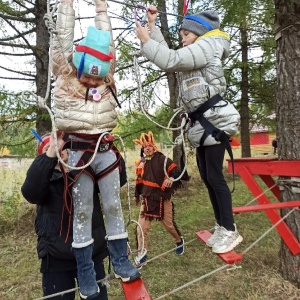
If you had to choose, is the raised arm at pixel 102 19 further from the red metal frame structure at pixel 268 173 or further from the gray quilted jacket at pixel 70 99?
the red metal frame structure at pixel 268 173

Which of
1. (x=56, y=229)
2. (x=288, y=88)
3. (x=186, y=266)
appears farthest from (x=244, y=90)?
(x=56, y=229)

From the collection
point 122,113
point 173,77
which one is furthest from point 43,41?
point 173,77

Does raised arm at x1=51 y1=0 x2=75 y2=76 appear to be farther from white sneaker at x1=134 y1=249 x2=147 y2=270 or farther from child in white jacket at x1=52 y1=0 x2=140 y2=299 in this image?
white sneaker at x1=134 y1=249 x2=147 y2=270

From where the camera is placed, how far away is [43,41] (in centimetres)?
598

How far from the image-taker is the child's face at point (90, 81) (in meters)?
2.06

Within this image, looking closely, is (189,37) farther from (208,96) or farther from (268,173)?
(268,173)

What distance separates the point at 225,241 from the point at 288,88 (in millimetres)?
1949

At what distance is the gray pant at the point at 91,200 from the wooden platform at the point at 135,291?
28 cm

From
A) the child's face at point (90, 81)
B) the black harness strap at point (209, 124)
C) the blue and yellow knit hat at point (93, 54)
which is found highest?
the blue and yellow knit hat at point (93, 54)

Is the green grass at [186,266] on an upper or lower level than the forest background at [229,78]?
lower

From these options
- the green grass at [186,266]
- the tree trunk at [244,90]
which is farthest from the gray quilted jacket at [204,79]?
the tree trunk at [244,90]

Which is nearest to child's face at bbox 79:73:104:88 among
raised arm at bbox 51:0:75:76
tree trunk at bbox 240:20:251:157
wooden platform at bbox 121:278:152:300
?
raised arm at bbox 51:0:75:76

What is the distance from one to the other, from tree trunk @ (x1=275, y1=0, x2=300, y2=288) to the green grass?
0.91 metres

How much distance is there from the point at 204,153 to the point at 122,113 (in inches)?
213
